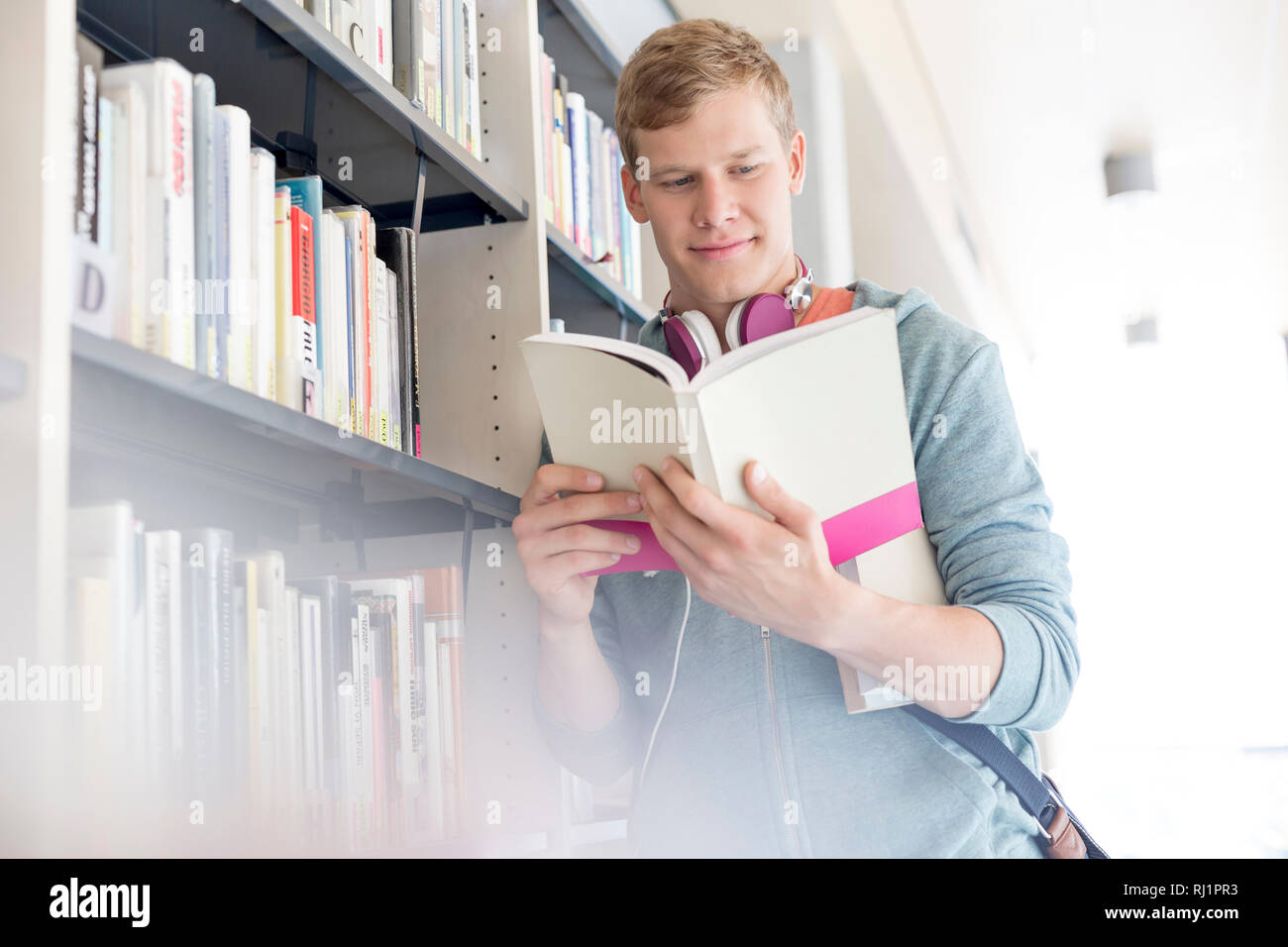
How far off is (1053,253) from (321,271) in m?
3.99

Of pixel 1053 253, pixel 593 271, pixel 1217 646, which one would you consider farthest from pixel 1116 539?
pixel 593 271

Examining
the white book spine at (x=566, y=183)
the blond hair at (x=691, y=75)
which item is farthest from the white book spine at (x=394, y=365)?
the white book spine at (x=566, y=183)

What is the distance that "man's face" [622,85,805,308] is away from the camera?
1155 mm

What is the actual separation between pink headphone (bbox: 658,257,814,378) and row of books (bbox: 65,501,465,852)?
1.38ft

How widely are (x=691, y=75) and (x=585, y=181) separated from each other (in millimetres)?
770

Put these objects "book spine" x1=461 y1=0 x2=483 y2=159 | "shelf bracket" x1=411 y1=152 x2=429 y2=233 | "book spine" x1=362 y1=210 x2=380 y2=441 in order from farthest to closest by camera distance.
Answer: "book spine" x1=461 y1=0 x2=483 y2=159, "shelf bracket" x1=411 y1=152 x2=429 y2=233, "book spine" x1=362 y1=210 x2=380 y2=441

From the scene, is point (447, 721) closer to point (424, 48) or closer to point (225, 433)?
point (225, 433)

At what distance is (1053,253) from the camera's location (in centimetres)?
450

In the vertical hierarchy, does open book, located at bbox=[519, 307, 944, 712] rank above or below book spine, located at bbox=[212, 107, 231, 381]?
below

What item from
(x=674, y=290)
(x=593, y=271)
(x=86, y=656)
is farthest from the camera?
(x=593, y=271)

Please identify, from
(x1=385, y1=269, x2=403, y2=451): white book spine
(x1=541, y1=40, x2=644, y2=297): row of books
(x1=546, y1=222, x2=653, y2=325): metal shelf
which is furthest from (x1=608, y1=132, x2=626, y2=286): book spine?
(x1=385, y1=269, x2=403, y2=451): white book spine

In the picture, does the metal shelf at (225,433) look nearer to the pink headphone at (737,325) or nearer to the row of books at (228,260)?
the row of books at (228,260)

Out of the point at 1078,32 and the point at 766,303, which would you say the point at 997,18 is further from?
the point at 766,303

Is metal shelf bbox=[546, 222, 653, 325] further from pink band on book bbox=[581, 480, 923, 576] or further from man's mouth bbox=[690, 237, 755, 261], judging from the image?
pink band on book bbox=[581, 480, 923, 576]
